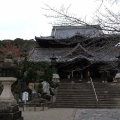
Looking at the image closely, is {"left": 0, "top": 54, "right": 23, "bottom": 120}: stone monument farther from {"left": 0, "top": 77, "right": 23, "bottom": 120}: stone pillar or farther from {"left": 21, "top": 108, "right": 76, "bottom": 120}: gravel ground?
{"left": 21, "top": 108, "right": 76, "bottom": 120}: gravel ground

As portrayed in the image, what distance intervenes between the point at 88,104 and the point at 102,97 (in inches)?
75.7

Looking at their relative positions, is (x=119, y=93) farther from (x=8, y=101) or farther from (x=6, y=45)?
(x=6, y=45)

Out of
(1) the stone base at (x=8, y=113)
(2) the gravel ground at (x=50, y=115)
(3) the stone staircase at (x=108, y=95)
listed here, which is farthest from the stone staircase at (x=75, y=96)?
(1) the stone base at (x=8, y=113)

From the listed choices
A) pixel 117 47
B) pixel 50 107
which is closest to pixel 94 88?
pixel 50 107

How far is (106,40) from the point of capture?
7.43m

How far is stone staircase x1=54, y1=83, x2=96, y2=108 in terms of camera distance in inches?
757

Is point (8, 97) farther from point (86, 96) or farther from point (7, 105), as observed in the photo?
point (86, 96)

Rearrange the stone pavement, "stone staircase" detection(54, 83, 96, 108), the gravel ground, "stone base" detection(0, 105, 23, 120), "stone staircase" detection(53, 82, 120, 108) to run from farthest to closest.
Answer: "stone staircase" detection(54, 83, 96, 108) < "stone staircase" detection(53, 82, 120, 108) < the gravel ground < the stone pavement < "stone base" detection(0, 105, 23, 120)

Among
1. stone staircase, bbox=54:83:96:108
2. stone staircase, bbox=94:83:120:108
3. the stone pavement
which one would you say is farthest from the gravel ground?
stone staircase, bbox=94:83:120:108

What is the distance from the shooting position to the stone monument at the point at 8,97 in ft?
33.1

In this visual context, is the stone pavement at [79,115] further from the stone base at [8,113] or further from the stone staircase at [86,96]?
the stone staircase at [86,96]

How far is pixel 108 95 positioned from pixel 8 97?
12144 mm

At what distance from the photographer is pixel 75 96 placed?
21.2m

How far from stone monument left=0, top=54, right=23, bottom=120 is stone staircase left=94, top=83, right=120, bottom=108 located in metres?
9.25
